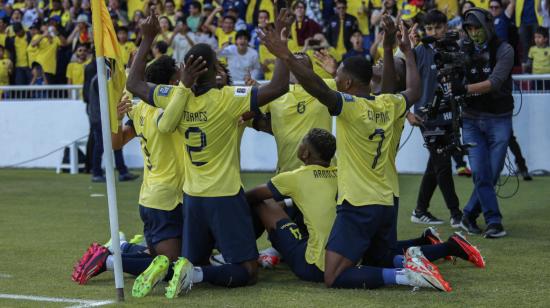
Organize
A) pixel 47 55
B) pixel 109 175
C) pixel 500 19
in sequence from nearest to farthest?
pixel 109 175
pixel 500 19
pixel 47 55

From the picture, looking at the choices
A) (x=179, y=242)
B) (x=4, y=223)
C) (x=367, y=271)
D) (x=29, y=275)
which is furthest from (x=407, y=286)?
(x=4, y=223)

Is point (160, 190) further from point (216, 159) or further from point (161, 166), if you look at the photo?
A: point (216, 159)

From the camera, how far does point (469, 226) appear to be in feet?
34.8

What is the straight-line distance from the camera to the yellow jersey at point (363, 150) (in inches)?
292

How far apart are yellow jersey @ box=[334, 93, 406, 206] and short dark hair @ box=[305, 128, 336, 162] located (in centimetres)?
30

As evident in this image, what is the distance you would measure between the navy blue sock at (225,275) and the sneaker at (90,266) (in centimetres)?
87

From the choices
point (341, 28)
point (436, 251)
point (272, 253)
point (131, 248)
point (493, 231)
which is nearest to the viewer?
point (436, 251)

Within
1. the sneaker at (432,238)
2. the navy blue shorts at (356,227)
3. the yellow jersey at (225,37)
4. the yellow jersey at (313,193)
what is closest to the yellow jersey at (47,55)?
the yellow jersey at (225,37)

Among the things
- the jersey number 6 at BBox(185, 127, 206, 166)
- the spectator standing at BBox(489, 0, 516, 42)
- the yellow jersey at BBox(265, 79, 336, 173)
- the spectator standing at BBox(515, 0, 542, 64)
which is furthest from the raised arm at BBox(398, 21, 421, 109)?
the spectator standing at BBox(515, 0, 542, 64)

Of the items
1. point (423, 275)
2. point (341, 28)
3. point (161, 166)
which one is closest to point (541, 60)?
point (341, 28)

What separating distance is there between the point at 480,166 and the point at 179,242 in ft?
12.2

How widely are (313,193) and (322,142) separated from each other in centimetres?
42

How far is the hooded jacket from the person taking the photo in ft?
33.5

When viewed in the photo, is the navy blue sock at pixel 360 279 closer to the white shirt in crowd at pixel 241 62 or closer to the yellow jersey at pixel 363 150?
the yellow jersey at pixel 363 150
